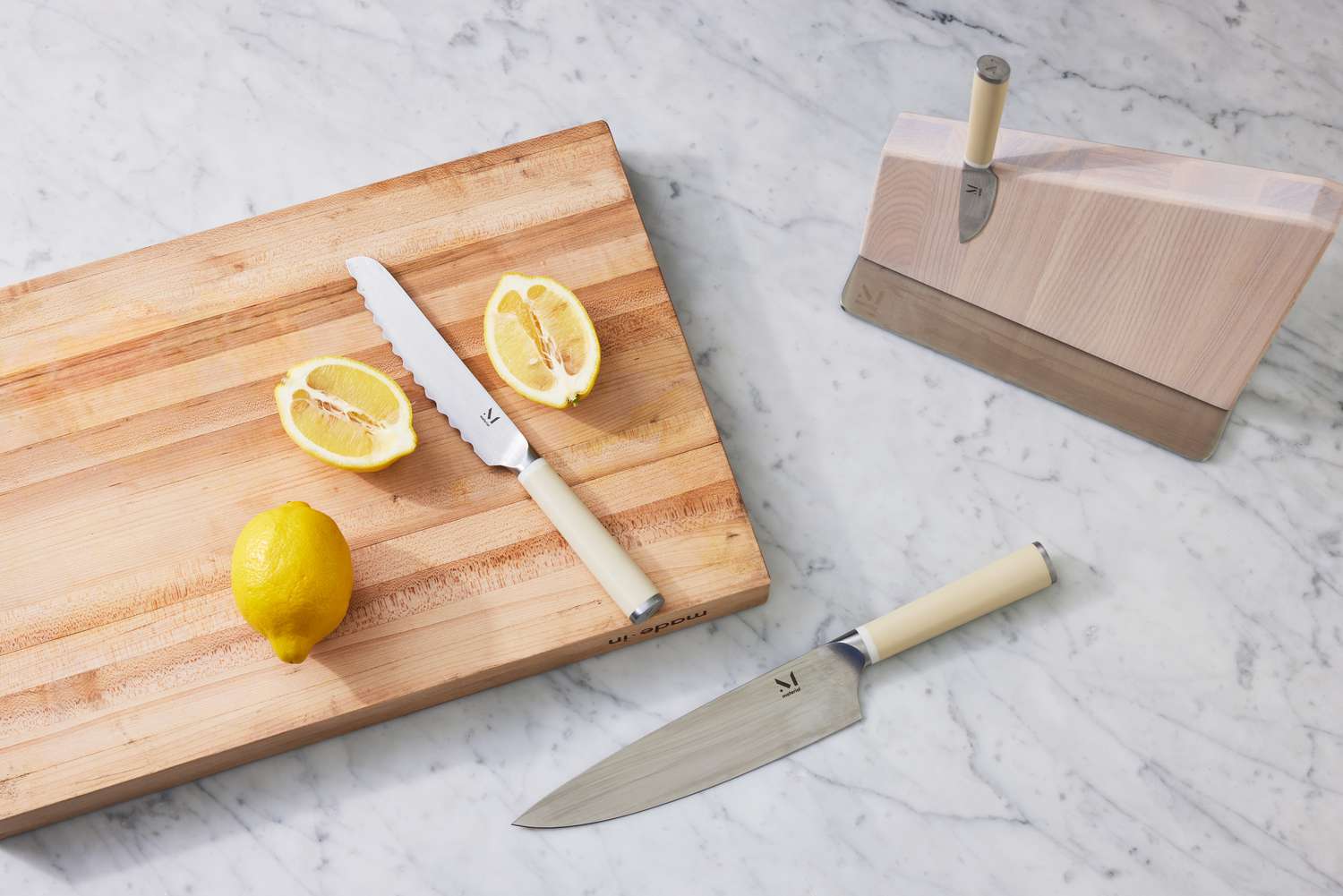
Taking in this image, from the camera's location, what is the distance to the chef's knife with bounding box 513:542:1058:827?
42.5 inches

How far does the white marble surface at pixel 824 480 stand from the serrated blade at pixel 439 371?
0.79ft

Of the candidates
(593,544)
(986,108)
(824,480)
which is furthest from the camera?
(824,480)

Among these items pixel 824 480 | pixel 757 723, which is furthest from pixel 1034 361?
pixel 757 723

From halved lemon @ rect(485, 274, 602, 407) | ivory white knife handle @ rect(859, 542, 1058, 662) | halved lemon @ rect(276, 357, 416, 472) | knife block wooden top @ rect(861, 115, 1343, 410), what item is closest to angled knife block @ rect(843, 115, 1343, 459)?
knife block wooden top @ rect(861, 115, 1343, 410)

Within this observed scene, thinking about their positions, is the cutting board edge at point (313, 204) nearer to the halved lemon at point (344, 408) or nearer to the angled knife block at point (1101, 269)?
the halved lemon at point (344, 408)

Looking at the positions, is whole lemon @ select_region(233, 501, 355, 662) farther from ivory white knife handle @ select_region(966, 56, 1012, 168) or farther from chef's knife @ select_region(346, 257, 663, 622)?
ivory white knife handle @ select_region(966, 56, 1012, 168)

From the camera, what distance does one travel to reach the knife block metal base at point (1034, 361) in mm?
1175

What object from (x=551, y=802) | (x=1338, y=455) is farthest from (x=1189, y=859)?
(x=551, y=802)

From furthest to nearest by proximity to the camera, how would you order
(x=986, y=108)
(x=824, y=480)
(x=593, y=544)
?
(x=824, y=480), (x=593, y=544), (x=986, y=108)

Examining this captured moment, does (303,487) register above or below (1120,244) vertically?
below

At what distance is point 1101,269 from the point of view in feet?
3.55

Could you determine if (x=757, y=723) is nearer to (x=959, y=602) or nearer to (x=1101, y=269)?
(x=959, y=602)

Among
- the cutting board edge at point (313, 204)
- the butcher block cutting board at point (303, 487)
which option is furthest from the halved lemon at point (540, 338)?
the cutting board edge at point (313, 204)

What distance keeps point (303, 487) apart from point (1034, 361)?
2.54 feet
